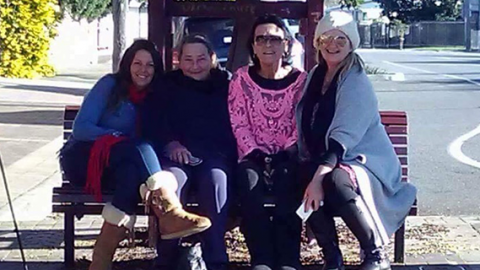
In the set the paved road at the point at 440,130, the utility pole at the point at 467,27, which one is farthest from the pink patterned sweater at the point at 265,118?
the utility pole at the point at 467,27

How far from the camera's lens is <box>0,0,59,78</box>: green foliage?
2289 centimetres

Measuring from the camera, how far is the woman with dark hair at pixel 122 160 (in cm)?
525

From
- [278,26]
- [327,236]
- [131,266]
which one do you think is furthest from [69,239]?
[278,26]

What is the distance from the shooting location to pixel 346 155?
17.6 feet

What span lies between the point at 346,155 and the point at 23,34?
61.9 ft

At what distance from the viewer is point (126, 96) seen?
5.77 m

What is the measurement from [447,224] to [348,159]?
8.00ft

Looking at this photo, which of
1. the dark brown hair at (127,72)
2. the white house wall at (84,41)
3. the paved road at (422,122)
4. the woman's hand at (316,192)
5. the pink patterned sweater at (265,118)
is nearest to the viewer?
the woman's hand at (316,192)

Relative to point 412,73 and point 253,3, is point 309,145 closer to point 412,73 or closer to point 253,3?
point 253,3

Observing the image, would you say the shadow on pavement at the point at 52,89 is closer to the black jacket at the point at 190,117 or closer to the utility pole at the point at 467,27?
the black jacket at the point at 190,117

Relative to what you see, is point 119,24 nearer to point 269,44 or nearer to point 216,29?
point 216,29

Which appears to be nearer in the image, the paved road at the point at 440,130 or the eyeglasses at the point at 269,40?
the eyeglasses at the point at 269,40

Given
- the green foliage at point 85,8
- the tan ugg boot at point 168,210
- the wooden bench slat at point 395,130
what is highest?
the green foliage at point 85,8

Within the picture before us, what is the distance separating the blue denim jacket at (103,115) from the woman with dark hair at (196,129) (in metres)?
0.14
